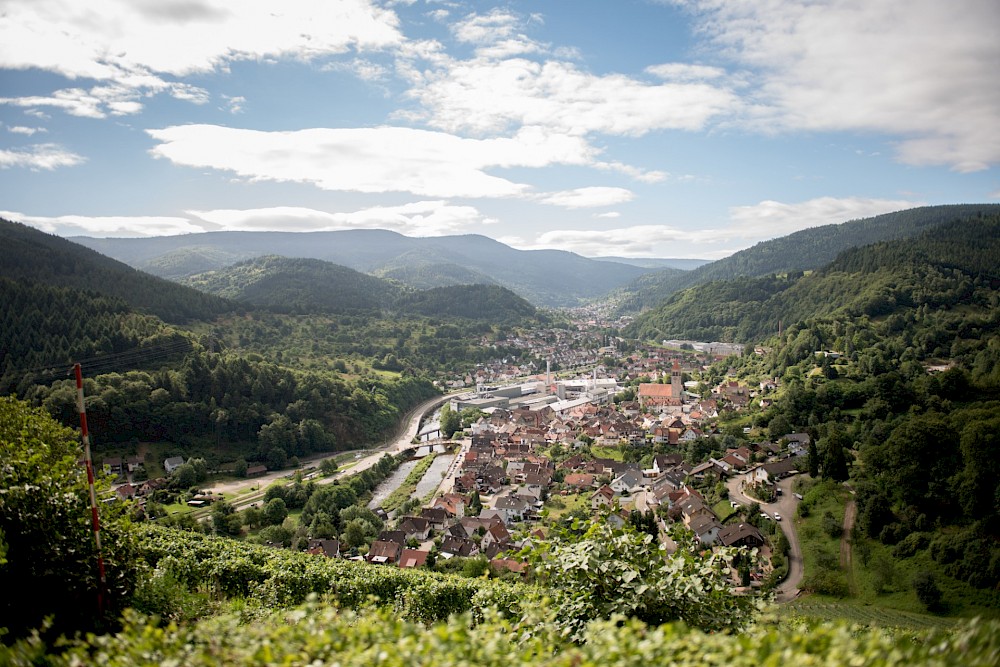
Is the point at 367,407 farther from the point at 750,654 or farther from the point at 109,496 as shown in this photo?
the point at 750,654

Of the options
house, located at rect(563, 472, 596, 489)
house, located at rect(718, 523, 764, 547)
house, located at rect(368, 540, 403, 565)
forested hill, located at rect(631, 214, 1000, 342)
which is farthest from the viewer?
forested hill, located at rect(631, 214, 1000, 342)

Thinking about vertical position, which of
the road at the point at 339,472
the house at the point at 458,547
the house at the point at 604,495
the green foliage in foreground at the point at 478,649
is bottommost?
the road at the point at 339,472

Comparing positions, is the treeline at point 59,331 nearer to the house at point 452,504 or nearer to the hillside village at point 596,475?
the hillside village at point 596,475

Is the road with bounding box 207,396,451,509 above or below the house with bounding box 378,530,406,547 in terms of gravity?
below

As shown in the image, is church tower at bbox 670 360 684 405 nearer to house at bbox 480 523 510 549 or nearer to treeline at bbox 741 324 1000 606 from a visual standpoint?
treeline at bbox 741 324 1000 606

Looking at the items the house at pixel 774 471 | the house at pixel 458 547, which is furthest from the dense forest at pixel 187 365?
the house at pixel 774 471

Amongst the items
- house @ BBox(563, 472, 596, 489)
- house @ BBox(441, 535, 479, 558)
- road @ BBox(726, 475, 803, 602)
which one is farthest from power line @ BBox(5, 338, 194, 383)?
road @ BBox(726, 475, 803, 602)

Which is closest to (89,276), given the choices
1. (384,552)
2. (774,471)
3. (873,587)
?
(384,552)
